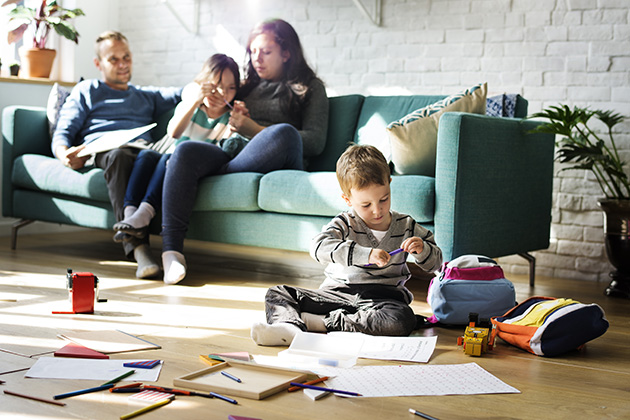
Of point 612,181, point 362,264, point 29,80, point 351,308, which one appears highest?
point 29,80

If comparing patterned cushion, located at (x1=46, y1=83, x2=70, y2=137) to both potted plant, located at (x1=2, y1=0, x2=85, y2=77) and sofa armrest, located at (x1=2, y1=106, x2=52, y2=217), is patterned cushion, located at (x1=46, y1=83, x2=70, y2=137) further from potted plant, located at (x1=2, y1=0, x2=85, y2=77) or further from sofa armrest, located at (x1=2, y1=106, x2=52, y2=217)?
potted plant, located at (x1=2, y1=0, x2=85, y2=77)

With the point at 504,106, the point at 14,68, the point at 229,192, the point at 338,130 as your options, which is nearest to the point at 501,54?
the point at 504,106

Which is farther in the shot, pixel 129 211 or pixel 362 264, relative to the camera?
pixel 129 211

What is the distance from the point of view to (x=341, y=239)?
2.12m

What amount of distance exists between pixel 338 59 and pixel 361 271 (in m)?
2.13

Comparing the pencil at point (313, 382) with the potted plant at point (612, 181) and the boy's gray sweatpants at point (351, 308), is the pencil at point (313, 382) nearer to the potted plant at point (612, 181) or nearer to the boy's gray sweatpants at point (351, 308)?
the boy's gray sweatpants at point (351, 308)

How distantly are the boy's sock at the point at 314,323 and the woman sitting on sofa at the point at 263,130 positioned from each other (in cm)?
85

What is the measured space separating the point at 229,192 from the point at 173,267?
0.40 metres

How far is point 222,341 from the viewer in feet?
6.46

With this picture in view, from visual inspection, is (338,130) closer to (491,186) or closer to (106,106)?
(491,186)

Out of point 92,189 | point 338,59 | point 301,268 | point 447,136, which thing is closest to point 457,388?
point 447,136

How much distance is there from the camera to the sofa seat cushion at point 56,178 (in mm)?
3354

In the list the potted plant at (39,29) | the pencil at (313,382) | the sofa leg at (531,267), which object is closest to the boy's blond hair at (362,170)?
the pencil at (313,382)

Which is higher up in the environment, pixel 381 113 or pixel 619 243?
pixel 381 113
